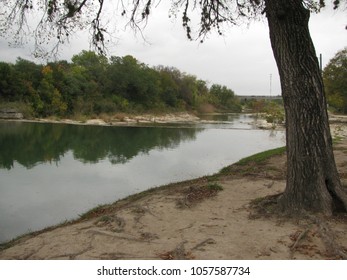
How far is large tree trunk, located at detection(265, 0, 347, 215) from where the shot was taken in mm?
6277

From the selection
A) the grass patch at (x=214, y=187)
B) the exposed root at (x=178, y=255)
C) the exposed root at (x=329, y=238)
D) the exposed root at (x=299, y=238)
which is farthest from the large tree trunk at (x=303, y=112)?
the grass patch at (x=214, y=187)

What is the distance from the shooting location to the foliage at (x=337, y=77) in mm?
50156

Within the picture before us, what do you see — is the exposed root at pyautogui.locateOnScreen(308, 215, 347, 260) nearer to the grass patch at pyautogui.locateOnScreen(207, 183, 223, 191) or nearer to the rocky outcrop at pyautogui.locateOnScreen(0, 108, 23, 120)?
the grass patch at pyautogui.locateOnScreen(207, 183, 223, 191)

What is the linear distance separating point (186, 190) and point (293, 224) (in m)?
3.85

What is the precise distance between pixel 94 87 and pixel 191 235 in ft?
194

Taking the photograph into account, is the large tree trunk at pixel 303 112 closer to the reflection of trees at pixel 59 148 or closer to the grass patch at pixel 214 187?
the grass patch at pixel 214 187

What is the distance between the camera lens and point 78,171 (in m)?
16.1

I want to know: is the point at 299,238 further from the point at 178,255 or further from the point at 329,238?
the point at 178,255

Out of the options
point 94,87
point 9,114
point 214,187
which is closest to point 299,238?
point 214,187

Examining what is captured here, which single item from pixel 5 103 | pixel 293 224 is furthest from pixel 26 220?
pixel 5 103

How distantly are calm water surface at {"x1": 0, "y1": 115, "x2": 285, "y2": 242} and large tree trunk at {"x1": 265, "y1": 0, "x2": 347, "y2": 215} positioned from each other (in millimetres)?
6294

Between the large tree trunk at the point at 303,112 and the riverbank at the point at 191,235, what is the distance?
0.50 m

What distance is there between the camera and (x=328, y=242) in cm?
528
